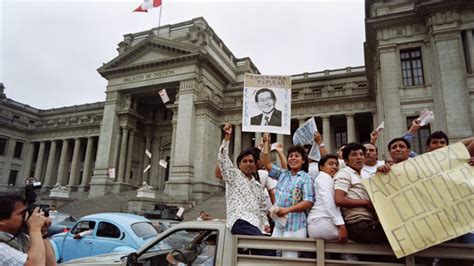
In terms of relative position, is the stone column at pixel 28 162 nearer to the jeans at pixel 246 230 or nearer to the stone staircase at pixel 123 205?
the stone staircase at pixel 123 205

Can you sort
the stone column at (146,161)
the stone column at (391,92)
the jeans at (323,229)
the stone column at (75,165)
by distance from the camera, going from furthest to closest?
the stone column at (75,165)
the stone column at (146,161)
the stone column at (391,92)
the jeans at (323,229)

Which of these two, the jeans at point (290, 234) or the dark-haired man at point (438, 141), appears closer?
the jeans at point (290, 234)

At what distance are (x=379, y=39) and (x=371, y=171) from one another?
18.5m

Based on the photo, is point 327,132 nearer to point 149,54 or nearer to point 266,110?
point 149,54

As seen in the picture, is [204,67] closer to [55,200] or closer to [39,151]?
[55,200]

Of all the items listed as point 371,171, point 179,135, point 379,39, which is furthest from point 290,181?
point 179,135

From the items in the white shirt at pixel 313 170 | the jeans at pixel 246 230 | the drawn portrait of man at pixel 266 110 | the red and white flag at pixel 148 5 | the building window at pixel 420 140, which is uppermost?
the red and white flag at pixel 148 5

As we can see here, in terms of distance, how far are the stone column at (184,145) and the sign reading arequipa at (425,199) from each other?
79.0 feet

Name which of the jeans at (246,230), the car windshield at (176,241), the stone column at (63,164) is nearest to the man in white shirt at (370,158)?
the jeans at (246,230)

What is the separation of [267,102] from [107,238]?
18.3 feet

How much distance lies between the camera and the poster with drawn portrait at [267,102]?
5887 mm

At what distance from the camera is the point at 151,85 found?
3170 centimetres

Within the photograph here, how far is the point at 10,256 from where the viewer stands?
8.47 feet

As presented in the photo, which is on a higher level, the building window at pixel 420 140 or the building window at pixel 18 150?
the building window at pixel 18 150
